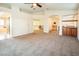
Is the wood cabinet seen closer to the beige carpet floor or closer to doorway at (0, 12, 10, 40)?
the beige carpet floor

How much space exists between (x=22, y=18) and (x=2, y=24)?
118 inches

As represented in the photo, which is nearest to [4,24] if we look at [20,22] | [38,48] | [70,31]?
[20,22]

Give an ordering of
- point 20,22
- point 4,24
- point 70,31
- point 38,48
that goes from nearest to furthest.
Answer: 1. point 38,48
2. point 70,31
3. point 20,22
4. point 4,24

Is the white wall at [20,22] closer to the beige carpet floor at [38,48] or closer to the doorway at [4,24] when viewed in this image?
the doorway at [4,24]

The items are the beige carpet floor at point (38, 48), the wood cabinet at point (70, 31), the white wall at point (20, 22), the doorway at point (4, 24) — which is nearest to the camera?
the beige carpet floor at point (38, 48)

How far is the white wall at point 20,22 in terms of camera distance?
9.04 m

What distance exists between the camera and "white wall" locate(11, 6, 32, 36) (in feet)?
29.7

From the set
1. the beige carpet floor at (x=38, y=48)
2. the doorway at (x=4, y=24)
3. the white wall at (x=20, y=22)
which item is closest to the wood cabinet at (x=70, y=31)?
the beige carpet floor at (x=38, y=48)

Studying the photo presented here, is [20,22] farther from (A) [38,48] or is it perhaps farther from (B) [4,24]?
(A) [38,48]

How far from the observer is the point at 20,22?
1035cm

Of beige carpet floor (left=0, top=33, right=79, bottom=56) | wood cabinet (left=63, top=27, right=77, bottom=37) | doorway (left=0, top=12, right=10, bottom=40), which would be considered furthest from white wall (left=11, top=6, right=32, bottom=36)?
wood cabinet (left=63, top=27, right=77, bottom=37)

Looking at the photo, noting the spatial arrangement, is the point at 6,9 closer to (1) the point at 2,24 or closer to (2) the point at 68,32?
(1) the point at 2,24

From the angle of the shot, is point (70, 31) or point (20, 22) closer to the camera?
point (70, 31)

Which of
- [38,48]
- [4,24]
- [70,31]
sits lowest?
[38,48]
